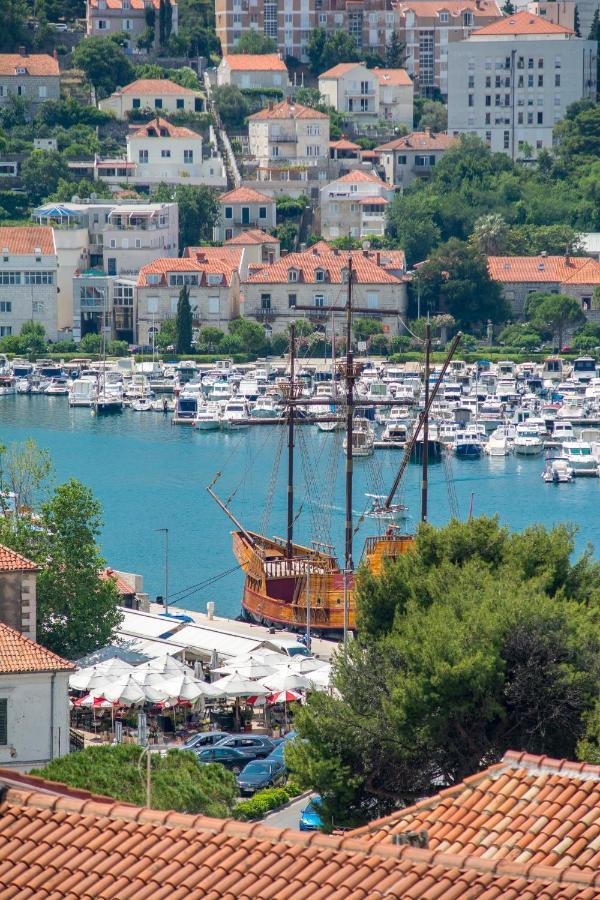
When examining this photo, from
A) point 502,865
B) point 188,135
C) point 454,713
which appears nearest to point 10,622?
point 454,713

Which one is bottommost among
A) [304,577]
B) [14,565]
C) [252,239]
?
[304,577]

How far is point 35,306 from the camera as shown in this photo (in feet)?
393

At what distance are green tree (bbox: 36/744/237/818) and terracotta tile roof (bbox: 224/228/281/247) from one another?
314 ft

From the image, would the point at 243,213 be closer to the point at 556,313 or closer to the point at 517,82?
the point at 556,313

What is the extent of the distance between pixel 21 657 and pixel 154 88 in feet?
361

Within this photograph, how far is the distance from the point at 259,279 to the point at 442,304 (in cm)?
837

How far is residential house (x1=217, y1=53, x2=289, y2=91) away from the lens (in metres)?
144

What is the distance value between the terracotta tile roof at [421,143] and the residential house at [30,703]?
106m

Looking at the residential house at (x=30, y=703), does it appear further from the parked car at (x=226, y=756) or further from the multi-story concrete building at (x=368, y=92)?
the multi-story concrete building at (x=368, y=92)

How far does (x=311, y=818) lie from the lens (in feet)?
101

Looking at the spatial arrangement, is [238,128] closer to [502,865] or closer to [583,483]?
[583,483]

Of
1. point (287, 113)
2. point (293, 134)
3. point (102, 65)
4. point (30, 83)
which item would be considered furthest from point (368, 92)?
point (30, 83)

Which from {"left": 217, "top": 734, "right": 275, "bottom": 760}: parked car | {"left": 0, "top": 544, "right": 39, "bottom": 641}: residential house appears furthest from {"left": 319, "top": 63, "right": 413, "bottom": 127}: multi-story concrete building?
{"left": 0, "top": 544, "right": 39, "bottom": 641}: residential house

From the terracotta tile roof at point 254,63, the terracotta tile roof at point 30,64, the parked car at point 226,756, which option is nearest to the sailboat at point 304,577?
the parked car at point 226,756
